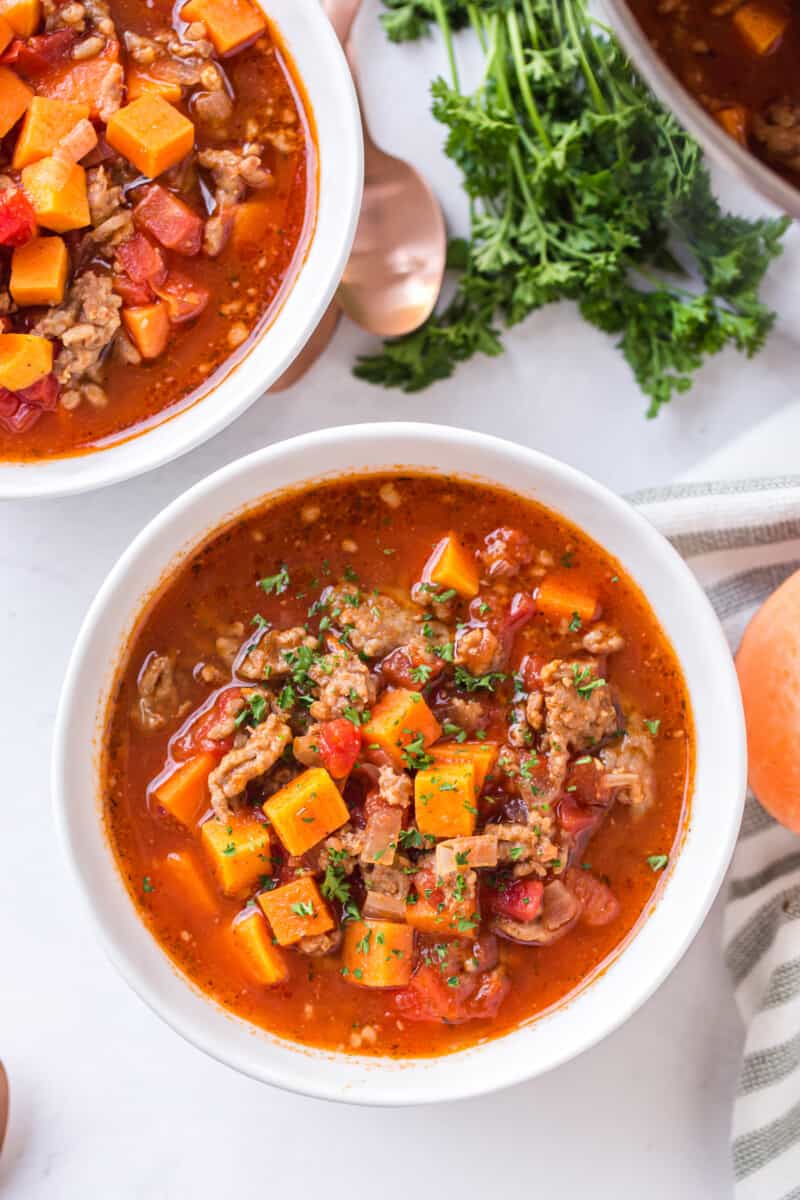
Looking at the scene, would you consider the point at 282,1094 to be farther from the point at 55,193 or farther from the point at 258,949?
the point at 55,193

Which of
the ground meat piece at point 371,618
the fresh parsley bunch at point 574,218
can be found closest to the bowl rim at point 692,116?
the fresh parsley bunch at point 574,218

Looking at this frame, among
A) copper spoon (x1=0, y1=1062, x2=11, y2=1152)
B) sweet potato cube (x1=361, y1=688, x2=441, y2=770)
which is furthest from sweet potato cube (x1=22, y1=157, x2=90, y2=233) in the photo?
copper spoon (x1=0, y1=1062, x2=11, y2=1152)

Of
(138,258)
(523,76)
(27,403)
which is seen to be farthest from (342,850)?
(523,76)

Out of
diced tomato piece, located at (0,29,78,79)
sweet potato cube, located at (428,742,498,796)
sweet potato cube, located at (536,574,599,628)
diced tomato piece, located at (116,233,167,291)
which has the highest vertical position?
diced tomato piece, located at (0,29,78,79)

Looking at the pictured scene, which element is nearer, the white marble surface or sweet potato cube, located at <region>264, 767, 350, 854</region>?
sweet potato cube, located at <region>264, 767, 350, 854</region>

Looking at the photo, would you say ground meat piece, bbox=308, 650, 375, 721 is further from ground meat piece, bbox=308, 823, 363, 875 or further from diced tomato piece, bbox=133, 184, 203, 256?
diced tomato piece, bbox=133, 184, 203, 256

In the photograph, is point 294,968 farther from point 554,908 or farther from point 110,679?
point 110,679

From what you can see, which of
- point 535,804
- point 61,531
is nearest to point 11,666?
point 61,531
